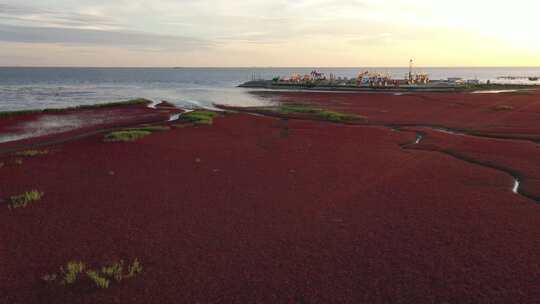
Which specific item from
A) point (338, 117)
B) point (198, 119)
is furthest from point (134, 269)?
point (338, 117)

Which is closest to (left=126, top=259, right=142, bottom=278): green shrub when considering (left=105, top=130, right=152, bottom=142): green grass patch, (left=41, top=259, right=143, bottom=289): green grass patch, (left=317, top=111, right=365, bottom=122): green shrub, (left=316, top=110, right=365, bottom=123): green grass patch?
(left=41, top=259, right=143, bottom=289): green grass patch

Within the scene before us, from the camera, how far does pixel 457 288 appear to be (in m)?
7.93

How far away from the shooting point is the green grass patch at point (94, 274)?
7953 millimetres

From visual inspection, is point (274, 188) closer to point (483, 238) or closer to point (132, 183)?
point (132, 183)

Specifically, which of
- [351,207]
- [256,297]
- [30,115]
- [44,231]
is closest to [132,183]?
[44,231]

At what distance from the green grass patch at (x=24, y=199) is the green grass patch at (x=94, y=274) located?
16.4 ft

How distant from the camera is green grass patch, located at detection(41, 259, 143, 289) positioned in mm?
7953

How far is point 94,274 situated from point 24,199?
21.8 feet

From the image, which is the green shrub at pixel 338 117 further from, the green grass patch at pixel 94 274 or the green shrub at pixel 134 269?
the green grass patch at pixel 94 274

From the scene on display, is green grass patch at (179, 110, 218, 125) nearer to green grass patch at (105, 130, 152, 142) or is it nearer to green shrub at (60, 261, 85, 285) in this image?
green grass patch at (105, 130, 152, 142)

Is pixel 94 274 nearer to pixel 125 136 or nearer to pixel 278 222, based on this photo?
pixel 278 222

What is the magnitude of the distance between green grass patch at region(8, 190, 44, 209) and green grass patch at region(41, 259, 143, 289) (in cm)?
501

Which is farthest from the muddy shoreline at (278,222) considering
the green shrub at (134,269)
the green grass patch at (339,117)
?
the green grass patch at (339,117)

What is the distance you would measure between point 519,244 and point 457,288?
3.16 meters
